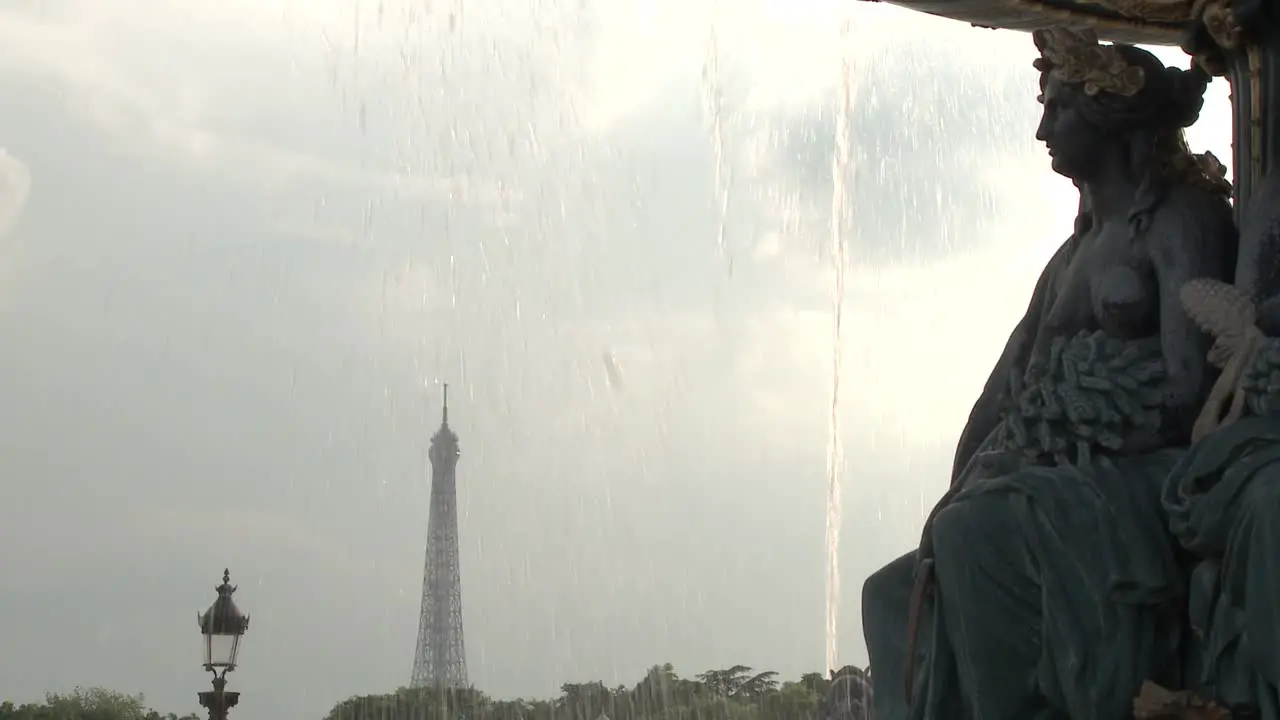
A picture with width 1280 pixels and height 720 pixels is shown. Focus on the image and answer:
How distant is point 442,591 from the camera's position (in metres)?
47.2

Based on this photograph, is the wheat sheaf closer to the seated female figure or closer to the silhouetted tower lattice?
the seated female figure

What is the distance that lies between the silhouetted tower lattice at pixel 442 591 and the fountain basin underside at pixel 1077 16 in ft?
123

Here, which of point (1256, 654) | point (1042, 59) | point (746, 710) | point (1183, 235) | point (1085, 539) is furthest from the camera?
point (746, 710)

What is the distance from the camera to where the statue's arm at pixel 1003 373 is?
5492 millimetres

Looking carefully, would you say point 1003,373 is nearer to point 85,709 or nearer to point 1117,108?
point 1117,108

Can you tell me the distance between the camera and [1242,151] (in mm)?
5246

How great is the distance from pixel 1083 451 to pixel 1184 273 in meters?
0.55

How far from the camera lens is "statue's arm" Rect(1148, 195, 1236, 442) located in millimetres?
4945

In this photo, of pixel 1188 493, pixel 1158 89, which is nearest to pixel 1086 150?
pixel 1158 89

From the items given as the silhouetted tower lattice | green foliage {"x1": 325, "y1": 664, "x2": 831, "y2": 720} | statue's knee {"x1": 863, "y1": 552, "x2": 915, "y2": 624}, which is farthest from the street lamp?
the silhouetted tower lattice

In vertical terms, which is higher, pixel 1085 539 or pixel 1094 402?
pixel 1094 402

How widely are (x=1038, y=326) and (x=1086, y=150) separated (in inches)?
19.8

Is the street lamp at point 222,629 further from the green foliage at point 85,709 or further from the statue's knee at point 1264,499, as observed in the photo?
the green foliage at point 85,709

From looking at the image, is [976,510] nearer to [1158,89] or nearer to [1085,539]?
[1085,539]
